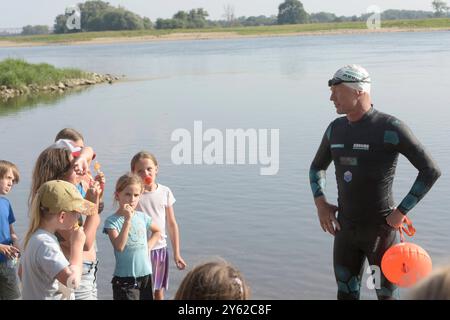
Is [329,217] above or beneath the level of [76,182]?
beneath

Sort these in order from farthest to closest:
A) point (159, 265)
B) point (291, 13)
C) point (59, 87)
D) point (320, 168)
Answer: point (291, 13), point (59, 87), point (159, 265), point (320, 168)

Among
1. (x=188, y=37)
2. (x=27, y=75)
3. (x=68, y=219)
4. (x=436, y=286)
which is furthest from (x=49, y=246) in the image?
(x=188, y=37)

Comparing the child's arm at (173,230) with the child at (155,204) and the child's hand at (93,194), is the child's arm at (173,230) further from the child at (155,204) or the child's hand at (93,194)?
the child's hand at (93,194)

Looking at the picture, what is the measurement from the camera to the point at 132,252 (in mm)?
5480

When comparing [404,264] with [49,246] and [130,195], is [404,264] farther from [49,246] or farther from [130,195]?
[49,246]

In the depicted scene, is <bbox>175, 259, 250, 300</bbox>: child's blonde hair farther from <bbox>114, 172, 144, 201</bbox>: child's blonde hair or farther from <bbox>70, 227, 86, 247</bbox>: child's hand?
<bbox>114, 172, 144, 201</bbox>: child's blonde hair

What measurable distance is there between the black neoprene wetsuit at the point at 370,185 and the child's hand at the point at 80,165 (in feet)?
5.49

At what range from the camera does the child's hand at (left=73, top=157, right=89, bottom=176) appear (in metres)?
5.06

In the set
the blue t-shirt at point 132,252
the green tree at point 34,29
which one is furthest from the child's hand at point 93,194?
the green tree at point 34,29

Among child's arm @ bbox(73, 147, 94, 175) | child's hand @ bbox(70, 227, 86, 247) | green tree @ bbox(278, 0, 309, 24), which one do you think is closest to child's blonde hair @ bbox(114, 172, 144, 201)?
child's arm @ bbox(73, 147, 94, 175)

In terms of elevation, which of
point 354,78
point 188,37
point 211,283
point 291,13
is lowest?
point 188,37

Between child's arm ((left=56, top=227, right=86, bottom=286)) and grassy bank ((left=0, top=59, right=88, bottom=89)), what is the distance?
32266 millimetres

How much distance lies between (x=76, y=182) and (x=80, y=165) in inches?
5.6

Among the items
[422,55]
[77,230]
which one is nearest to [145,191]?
[77,230]
